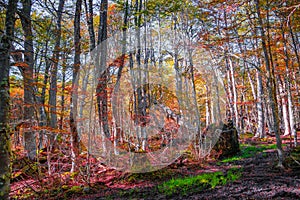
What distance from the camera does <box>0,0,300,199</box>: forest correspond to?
4.07 metres

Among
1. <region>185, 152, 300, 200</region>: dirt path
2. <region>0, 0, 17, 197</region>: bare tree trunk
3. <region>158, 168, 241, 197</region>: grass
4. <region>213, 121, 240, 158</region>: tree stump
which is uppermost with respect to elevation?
<region>0, 0, 17, 197</region>: bare tree trunk

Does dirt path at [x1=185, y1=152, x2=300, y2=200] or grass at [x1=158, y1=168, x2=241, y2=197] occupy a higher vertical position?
dirt path at [x1=185, y1=152, x2=300, y2=200]

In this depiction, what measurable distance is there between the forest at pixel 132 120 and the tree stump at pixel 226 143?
36mm

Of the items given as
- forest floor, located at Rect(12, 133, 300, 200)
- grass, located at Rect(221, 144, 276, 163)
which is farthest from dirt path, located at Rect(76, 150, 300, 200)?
grass, located at Rect(221, 144, 276, 163)

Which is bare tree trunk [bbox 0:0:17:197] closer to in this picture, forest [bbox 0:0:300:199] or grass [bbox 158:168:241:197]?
forest [bbox 0:0:300:199]

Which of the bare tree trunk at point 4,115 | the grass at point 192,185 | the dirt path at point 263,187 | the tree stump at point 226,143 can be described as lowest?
the grass at point 192,185

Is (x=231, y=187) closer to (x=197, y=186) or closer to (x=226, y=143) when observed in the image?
(x=197, y=186)

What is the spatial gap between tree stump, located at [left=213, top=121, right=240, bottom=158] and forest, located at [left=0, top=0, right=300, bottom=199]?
36 mm

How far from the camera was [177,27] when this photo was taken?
1265 cm

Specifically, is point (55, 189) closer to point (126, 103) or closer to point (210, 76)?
point (126, 103)

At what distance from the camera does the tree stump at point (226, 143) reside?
794 cm

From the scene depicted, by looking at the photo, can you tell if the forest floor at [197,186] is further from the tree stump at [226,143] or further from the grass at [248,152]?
the tree stump at [226,143]

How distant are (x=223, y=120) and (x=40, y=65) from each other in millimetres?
11995

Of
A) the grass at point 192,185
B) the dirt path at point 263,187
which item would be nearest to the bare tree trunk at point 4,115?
the grass at point 192,185
